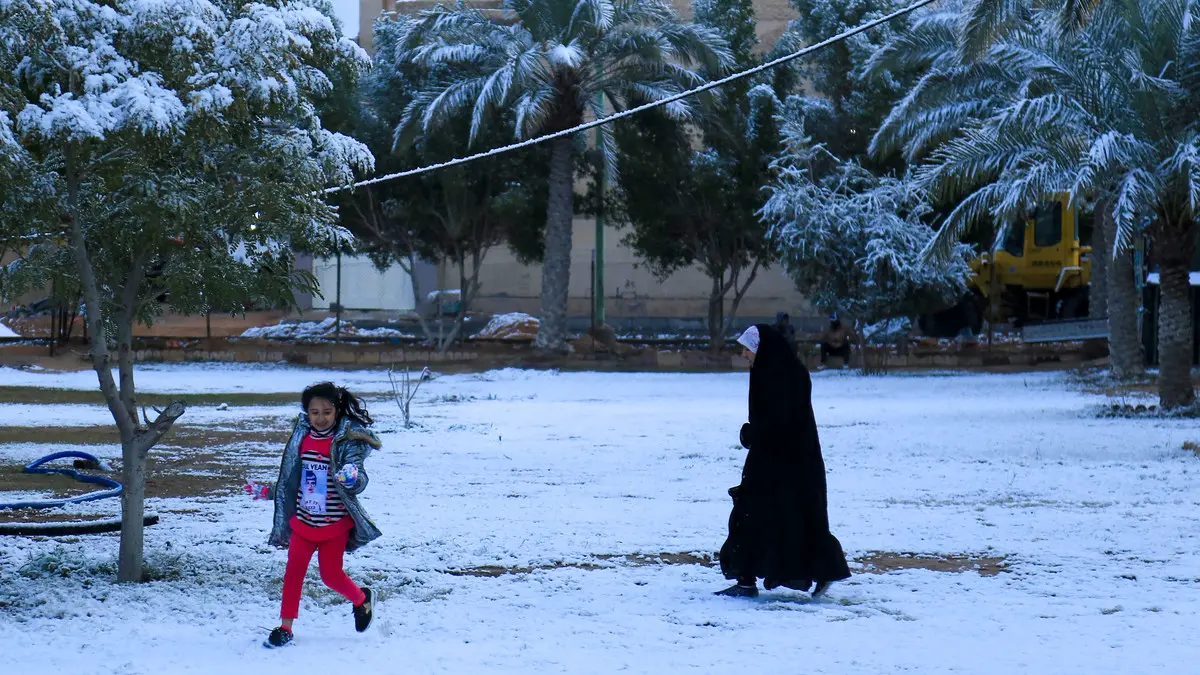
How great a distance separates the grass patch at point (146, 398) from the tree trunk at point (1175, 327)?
1131 cm

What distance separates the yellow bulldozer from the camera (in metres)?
35.2

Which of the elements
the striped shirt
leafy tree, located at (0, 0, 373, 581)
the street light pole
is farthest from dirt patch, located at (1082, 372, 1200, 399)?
the striped shirt

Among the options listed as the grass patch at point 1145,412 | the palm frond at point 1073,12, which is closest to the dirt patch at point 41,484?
the palm frond at point 1073,12

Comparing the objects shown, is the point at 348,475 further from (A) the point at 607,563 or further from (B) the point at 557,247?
(B) the point at 557,247

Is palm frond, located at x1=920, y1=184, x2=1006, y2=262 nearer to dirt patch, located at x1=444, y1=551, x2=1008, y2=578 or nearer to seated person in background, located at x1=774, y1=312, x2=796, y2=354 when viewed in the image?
dirt patch, located at x1=444, y1=551, x2=1008, y2=578

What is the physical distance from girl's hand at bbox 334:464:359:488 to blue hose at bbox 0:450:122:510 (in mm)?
4534

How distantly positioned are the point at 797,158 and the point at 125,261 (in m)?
22.6

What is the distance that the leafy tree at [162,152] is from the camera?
6.89 m

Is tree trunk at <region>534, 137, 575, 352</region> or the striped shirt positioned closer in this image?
the striped shirt

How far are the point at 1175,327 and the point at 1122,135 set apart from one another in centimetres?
297

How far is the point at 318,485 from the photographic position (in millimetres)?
6391

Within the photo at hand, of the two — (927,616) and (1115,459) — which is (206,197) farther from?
(1115,459)

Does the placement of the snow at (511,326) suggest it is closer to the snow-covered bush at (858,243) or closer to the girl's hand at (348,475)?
the snow-covered bush at (858,243)

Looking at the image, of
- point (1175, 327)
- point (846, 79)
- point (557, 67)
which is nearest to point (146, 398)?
point (557, 67)
